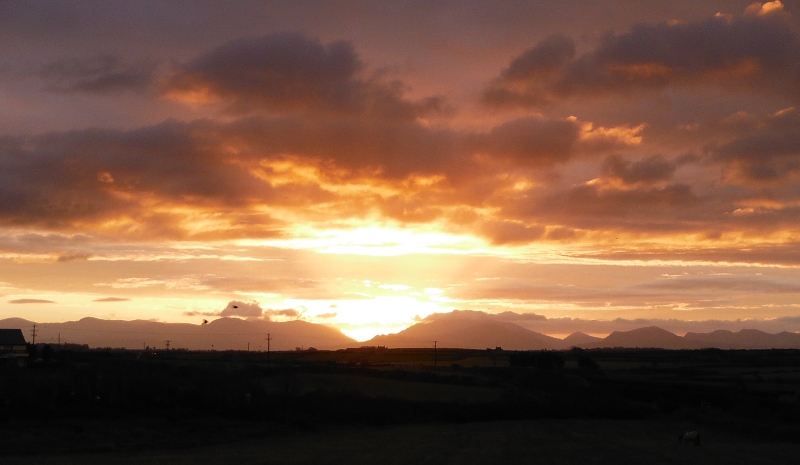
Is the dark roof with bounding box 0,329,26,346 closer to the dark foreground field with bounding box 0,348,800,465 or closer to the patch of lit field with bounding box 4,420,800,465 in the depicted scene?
the dark foreground field with bounding box 0,348,800,465

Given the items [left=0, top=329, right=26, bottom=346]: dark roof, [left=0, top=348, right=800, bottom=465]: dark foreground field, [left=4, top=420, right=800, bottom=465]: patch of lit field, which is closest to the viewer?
[left=4, top=420, right=800, bottom=465]: patch of lit field

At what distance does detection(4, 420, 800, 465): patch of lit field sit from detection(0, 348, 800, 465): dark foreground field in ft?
0.36

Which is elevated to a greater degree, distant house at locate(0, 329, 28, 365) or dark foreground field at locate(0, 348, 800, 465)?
distant house at locate(0, 329, 28, 365)

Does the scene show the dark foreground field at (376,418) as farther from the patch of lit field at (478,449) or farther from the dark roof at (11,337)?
the dark roof at (11,337)

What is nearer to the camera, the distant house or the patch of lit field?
the patch of lit field

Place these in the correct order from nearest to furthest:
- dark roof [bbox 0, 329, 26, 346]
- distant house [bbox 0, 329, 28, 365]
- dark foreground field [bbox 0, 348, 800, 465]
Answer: dark foreground field [bbox 0, 348, 800, 465] → distant house [bbox 0, 329, 28, 365] → dark roof [bbox 0, 329, 26, 346]

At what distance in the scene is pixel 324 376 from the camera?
91562mm

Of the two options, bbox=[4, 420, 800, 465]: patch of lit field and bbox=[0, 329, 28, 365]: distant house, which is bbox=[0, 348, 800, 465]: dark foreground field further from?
bbox=[0, 329, 28, 365]: distant house

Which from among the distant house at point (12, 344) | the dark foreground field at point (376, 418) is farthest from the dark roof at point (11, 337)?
the dark foreground field at point (376, 418)

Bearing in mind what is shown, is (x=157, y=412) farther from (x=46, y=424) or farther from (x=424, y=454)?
(x=424, y=454)

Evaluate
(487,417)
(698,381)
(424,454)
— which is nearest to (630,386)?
(698,381)

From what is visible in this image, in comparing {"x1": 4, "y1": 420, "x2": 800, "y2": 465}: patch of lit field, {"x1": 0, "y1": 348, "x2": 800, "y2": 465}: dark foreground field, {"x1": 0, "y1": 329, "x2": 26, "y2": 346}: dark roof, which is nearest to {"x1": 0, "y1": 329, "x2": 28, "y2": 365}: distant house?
{"x1": 0, "y1": 329, "x2": 26, "y2": 346}: dark roof

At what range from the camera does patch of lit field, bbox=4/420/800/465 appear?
36.9 metres

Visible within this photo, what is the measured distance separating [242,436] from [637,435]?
29990 millimetres
